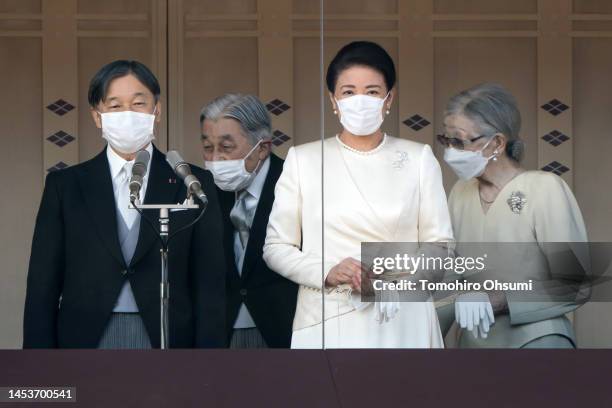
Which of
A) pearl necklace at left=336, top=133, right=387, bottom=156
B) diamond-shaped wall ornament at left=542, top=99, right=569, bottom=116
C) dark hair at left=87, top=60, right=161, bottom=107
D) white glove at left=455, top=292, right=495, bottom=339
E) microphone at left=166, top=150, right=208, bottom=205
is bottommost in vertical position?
white glove at left=455, top=292, right=495, bottom=339

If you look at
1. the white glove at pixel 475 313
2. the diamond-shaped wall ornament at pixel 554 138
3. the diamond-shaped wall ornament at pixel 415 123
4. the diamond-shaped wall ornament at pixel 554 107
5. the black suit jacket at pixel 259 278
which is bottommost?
the white glove at pixel 475 313

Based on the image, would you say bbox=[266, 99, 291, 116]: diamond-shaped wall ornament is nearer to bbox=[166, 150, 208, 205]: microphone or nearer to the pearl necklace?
the pearl necklace

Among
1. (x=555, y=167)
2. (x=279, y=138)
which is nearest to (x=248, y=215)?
(x=279, y=138)

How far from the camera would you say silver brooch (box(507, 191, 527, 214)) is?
695 cm

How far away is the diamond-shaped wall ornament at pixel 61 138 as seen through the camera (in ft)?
23.1

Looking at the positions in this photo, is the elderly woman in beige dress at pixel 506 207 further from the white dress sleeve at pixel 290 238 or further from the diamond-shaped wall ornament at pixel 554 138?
the white dress sleeve at pixel 290 238

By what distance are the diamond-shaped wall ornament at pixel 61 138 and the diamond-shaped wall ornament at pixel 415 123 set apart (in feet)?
5.16

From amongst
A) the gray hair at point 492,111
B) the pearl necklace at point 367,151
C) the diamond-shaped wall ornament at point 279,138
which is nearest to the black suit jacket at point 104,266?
the diamond-shaped wall ornament at point 279,138

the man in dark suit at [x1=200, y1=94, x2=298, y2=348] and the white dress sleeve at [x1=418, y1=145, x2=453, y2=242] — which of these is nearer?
the white dress sleeve at [x1=418, y1=145, x2=453, y2=242]

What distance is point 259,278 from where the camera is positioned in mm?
7012

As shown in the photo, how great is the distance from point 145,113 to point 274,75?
64 cm

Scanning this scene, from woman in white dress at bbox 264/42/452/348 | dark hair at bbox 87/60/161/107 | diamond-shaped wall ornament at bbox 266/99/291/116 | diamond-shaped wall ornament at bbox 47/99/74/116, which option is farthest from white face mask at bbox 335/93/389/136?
diamond-shaped wall ornament at bbox 47/99/74/116

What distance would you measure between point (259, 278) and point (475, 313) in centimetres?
102

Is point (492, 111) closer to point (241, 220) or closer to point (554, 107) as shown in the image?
point (554, 107)
